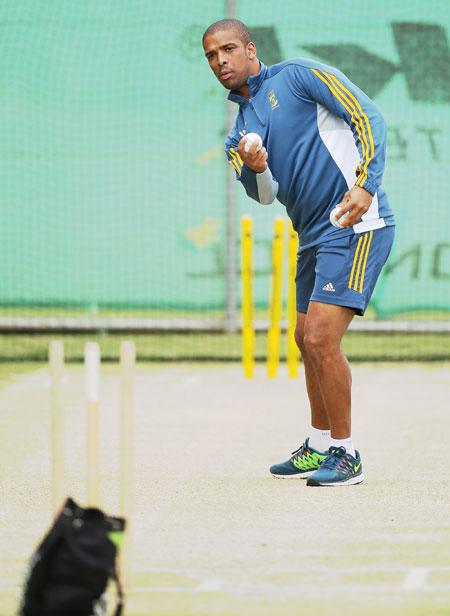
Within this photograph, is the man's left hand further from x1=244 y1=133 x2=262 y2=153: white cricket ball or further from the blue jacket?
x1=244 y1=133 x2=262 y2=153: white cricket ball

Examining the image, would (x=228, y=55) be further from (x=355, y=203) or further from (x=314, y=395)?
(x=314, y=395)

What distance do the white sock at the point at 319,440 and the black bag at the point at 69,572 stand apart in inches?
115

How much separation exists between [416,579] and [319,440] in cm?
215

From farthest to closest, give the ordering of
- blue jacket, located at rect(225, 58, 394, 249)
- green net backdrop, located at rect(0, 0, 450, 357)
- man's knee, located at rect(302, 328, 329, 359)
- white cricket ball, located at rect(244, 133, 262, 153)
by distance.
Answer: green net backdrop, located at rect(0, 0, 450, 357)
man's knee, located at rect(302, 328, 329, 359)
blue jacket, located at rect(225, 58, 394, 249)
white cricket ball, located at rect(244, 133, 262, 153)

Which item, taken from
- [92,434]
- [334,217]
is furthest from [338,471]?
[92,434]

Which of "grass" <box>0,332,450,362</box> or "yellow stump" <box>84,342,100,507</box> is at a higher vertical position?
"yellow stump" <box>84,342,100,507</box>

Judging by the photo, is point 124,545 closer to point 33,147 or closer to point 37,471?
point 37,471

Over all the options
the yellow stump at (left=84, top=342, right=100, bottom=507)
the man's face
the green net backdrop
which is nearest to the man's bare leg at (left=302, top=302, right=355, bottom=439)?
the man's face

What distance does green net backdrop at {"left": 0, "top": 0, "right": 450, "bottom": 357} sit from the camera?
13.5m

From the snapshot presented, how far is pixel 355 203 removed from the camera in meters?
5.96

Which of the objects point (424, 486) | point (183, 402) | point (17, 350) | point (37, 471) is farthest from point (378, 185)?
point (17, 350)

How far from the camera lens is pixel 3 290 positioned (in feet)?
44.8

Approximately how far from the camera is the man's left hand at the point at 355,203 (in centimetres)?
596

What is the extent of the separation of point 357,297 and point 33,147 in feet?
26.1
